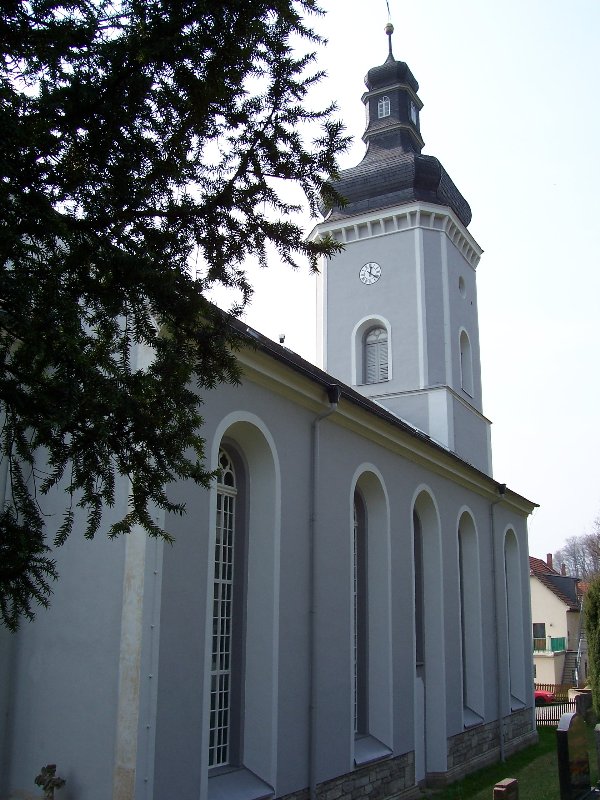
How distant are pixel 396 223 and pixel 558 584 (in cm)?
3784

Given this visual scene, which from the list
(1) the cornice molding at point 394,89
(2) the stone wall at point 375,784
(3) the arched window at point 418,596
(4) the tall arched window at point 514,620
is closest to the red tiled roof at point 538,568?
(4) the tall arched window at point 514,620

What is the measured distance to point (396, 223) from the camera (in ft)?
69.9

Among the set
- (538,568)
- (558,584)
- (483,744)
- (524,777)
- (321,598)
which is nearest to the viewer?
(321,598)

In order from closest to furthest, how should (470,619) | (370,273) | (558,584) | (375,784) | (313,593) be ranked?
(313,593), (375,784), (470,619), (370,273), (558,584)

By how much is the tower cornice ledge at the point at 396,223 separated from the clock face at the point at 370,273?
0.80 meters

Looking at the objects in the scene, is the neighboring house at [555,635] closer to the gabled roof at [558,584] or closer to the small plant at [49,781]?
the gabled roof at [558,584]

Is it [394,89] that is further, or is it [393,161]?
[394,89]

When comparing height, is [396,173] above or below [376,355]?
above

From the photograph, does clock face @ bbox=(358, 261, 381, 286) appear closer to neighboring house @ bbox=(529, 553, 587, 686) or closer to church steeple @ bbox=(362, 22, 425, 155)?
church steeple @ bbox=(362, 22, 425, 155)

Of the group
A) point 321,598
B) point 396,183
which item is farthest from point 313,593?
point 396,183

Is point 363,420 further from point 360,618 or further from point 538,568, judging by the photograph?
point 538,568

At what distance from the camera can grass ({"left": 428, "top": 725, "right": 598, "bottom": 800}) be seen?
13.3 metres

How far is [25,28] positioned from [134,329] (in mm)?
1541

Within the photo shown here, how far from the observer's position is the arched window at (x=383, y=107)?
77.6 feet
